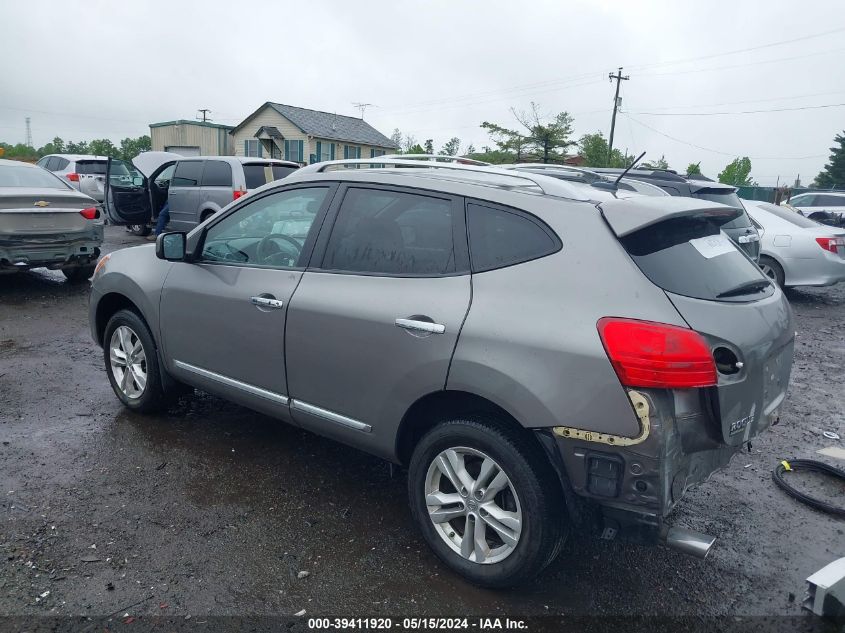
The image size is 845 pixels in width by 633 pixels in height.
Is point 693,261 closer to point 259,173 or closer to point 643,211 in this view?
point 643,211

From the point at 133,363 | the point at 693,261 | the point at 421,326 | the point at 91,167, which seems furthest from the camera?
the point at 91,167

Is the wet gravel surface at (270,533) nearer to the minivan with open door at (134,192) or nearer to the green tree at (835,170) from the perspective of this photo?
the minivan with open door at (134,192)

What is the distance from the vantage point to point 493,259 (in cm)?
280

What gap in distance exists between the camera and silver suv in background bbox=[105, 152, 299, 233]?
39.6ft

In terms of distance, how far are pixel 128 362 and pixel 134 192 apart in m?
9.78

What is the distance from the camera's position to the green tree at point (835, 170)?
51.7 m

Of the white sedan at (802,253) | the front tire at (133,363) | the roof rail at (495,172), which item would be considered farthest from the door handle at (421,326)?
the white sedan at (802,253)

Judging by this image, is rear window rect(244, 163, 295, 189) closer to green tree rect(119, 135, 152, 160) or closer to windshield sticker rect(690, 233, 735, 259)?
windshield sticker rect(690, 233, 735, 259)

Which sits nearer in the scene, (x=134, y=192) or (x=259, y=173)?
(x=259, y=173)

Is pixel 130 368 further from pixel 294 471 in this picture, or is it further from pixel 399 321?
pixel 399 321

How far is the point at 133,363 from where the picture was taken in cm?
452

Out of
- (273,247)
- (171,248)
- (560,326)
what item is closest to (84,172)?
(171,248)

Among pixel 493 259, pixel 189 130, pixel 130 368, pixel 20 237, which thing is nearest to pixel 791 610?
pixel 493 259

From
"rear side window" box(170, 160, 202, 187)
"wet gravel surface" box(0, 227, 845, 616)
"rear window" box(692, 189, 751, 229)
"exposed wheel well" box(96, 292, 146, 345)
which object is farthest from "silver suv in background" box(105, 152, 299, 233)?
"wet gravel surface" box(0, 227, 845, 616)
